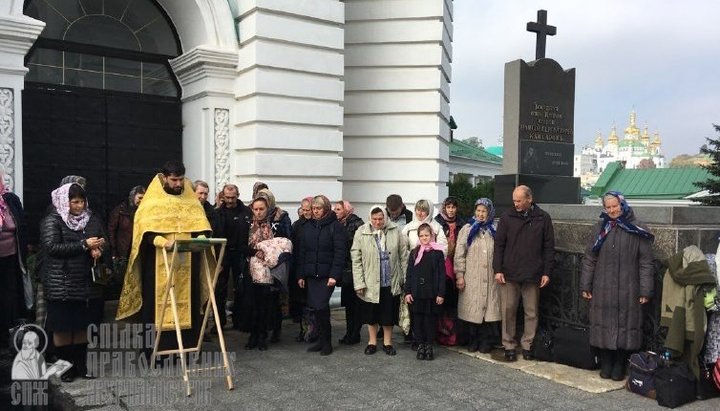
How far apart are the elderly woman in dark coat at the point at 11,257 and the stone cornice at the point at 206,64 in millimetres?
3360

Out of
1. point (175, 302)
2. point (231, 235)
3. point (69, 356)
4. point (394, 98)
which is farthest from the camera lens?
point (394, 98)

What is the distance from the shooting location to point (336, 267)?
21.3 ft

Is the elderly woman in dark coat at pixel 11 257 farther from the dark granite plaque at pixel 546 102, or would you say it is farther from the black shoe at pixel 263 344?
the dark granite plaque at pixel 546 102

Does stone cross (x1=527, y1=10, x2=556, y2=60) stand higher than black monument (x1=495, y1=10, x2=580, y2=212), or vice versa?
stone cross (x1=527, y1=10, x2=556, y2=60)

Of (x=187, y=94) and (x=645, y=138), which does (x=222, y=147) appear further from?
(x=645, y=138)

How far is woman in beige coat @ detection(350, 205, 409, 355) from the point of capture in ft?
21.3

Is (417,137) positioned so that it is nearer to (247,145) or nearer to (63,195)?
(247,145)

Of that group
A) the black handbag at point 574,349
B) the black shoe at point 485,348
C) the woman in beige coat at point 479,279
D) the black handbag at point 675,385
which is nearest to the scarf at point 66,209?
the woman in beige coat at point 479,279

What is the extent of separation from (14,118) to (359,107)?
5.53 metres

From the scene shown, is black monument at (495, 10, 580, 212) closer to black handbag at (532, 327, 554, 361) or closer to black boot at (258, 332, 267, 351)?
black handbag at (532, 327, 554, 361)

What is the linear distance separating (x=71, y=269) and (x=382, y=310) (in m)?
3.02

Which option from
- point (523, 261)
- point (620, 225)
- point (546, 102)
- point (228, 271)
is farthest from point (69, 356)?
point (546, 102)

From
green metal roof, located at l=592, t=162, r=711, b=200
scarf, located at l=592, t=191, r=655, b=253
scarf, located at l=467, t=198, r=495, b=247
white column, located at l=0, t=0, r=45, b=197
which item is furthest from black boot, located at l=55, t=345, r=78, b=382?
green metal roof, located at l=592, t=162, r=711, b=200

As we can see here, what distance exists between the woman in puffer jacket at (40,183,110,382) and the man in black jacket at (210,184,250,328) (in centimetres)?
Answer: 135
